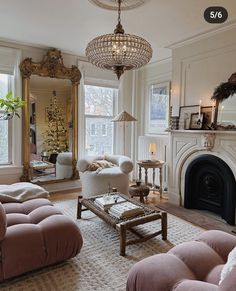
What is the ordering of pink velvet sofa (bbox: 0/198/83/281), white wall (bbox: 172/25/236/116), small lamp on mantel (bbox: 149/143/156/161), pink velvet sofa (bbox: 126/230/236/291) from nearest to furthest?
pink velvet sofa (bbox: 126/230/236/291)
pink velvet sofa (bbox: 0/198/83/281)
white wall (bbox: 172/25/236/116)
small lamp on mantel (bbox: 149/143/156/161)

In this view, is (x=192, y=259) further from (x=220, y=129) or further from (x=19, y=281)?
(x=220, y=129)

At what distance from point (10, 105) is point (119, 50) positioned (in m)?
2.27

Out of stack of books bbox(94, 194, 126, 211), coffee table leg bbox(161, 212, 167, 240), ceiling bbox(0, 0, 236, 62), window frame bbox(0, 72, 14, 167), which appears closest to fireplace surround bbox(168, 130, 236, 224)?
coffee table leg bbox(161, 212, 167, 240)

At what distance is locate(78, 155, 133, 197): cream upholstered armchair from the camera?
156 inches

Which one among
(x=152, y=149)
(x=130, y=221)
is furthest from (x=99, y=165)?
(x=130, y=221)

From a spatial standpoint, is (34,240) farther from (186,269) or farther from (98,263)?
(186,269)

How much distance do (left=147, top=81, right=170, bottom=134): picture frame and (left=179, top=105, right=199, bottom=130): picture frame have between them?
2.79 feet

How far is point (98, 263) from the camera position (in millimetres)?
2266

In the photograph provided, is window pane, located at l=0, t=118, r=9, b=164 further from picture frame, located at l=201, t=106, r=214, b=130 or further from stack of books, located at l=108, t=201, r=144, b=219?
picture frame, located at l=201, t=106, r=214, b=130

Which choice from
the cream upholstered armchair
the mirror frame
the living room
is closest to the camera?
the living room

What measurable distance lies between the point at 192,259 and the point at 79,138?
11.9 ft

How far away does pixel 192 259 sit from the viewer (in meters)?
1.56

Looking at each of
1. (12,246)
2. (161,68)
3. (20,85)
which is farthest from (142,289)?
(161,68)

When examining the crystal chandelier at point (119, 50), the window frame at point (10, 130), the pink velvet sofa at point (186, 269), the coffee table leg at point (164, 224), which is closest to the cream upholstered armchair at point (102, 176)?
the window frame at point (10, 130)
